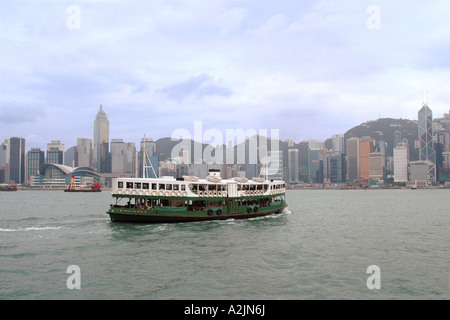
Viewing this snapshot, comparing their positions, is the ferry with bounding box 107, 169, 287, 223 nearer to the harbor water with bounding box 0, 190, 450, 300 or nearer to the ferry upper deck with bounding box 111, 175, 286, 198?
the ferry upper deck with bounding box 111, 175, 286, 198

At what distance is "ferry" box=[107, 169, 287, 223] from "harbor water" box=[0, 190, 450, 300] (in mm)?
1491

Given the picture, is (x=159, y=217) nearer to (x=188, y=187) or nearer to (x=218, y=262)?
(x=188, y=187)

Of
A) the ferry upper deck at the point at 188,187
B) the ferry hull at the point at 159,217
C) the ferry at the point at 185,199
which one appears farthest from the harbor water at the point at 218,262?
the ferry upper deck at the point at 188,187

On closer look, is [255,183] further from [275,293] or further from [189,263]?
[275,293]

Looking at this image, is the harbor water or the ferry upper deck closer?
the harbor water

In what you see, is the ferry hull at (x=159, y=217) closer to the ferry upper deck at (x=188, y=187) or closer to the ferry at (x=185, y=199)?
the ferry at (x=185, y=199)

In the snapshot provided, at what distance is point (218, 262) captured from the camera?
855 inches

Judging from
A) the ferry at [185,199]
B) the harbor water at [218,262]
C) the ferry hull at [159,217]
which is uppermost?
the ferry at [185,199]

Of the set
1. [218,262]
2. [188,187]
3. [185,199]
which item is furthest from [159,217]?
[218,262]

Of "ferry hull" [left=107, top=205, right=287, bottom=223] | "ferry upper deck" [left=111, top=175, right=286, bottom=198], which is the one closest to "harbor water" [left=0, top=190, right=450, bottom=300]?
"ferry hull" [left=107, top=205, right=287, bottom=223]

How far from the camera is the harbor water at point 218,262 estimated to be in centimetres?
1667

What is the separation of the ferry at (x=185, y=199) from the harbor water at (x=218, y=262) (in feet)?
4.89

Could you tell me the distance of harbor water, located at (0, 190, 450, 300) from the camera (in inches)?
656

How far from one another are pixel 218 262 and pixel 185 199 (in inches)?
615
